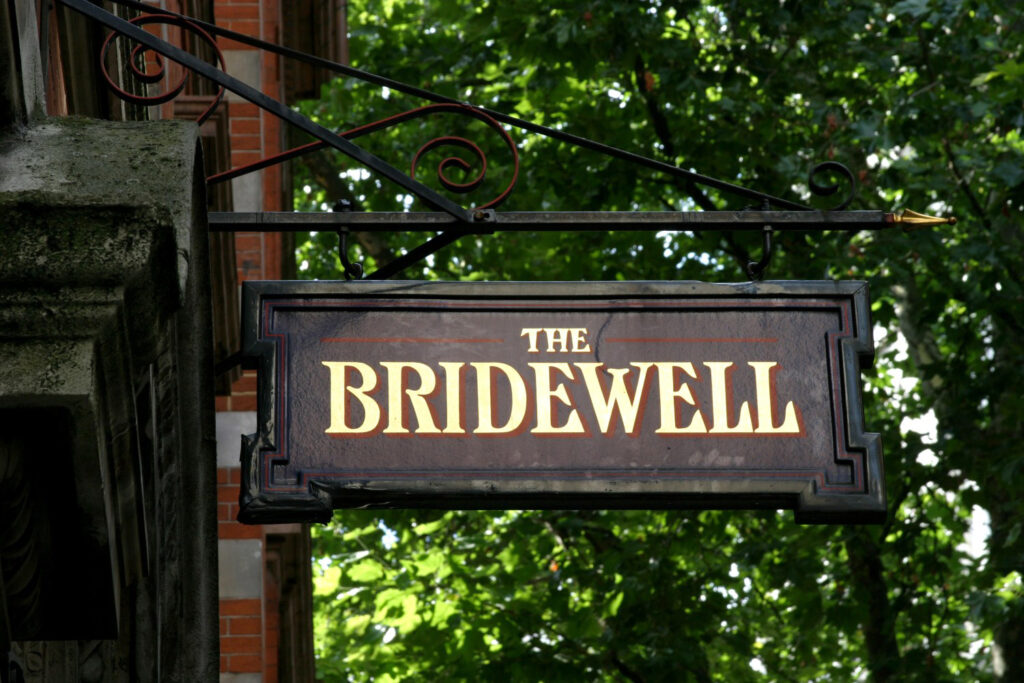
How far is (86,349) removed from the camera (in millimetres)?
2658

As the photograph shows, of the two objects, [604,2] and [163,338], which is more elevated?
[604,2]

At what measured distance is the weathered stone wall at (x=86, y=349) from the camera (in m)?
2.68

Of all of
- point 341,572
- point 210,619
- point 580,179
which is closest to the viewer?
point 210,619

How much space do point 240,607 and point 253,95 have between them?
589 centimetres

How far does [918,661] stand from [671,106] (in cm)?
462

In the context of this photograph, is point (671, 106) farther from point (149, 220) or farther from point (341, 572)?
point (149, 220)

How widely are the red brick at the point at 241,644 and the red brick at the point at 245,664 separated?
0.11 feet

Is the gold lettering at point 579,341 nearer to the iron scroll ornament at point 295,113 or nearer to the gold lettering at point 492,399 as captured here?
the gold lettering at point 492,399

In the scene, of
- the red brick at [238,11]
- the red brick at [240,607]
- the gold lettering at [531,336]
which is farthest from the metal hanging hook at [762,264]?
the red brick at [238,11]

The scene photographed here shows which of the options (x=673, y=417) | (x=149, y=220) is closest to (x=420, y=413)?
(x=673, y=417)

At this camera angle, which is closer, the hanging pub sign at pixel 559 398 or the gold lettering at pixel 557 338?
the hanging pub sign at pixel 559 398

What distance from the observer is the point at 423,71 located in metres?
14.1

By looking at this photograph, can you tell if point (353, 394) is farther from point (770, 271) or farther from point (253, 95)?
point (770, 271)

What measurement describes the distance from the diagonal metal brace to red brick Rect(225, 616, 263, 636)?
18.4 ft
